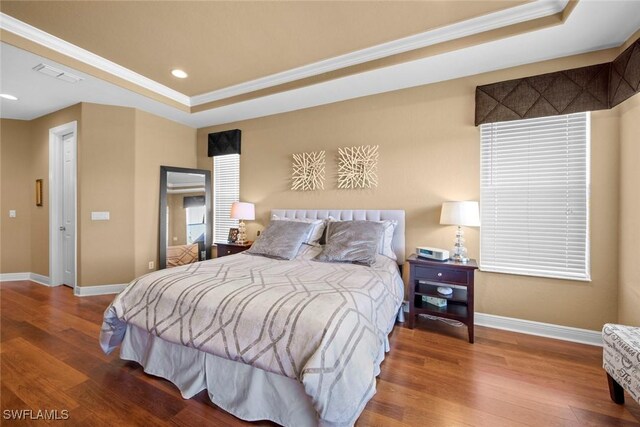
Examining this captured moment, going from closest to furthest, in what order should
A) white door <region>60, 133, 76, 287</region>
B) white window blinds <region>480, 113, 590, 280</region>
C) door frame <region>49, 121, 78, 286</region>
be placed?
1. white window blinds <region>480, 113, 590, 280</region>
2. white door <region>60, 133, 76, 287</region>
3. door frame <region>49, 121, 78, 286</region>

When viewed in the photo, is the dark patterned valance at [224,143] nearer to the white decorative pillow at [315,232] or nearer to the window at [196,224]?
the window at [196,224]

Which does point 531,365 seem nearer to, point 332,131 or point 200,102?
point 332,131

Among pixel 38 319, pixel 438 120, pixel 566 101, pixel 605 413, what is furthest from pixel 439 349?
pixel 38 319

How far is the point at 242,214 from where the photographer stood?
384 centimetres

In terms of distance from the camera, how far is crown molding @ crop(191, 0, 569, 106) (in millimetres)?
2072

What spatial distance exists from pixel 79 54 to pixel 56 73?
40cm

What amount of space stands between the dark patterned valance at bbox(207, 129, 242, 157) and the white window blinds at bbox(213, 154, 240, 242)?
0.09 m

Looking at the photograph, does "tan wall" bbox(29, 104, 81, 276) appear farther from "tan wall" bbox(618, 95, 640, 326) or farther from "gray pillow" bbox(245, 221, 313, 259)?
"tan wall" bbox(618, 95, 640, 326)

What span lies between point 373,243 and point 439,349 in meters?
1.09

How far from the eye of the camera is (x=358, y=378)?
1.25 metres

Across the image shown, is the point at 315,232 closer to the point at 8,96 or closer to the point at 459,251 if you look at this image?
the point at 459,251

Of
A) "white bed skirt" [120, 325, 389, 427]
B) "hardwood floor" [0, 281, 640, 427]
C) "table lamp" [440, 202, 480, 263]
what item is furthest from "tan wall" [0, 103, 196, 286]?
"table lamp" [440, 202, 480, 263]

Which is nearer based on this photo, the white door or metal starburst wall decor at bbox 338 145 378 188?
metal starburst wall decor at bbox 338 145 378 188

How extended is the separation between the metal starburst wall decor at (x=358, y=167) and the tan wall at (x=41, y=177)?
428 centimetres
